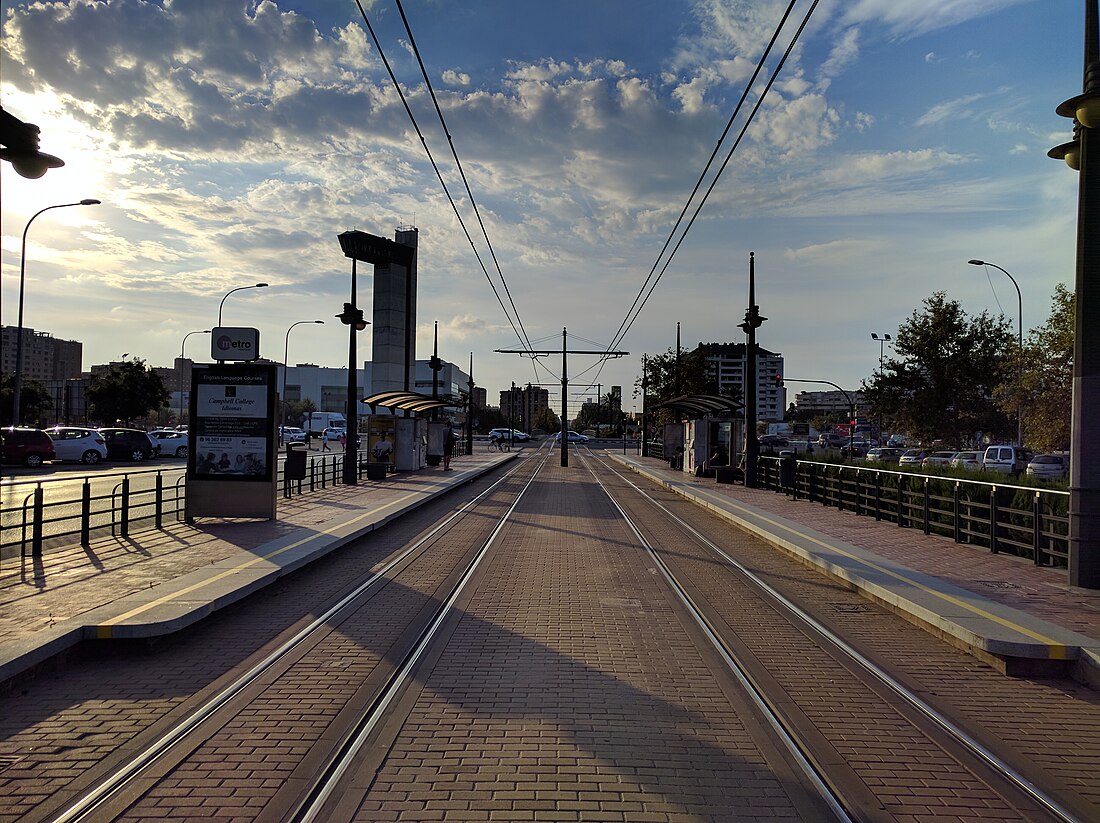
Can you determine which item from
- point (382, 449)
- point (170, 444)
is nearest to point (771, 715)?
point (382, 449)

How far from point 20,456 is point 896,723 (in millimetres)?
33392

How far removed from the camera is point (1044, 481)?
536 inches

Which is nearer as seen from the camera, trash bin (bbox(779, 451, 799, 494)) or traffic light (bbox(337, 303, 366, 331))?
trash bin (bbox(779, 451, 799, 494))

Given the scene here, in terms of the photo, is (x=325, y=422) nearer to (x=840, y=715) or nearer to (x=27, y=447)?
(x=27, y=447)

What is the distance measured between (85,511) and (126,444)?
28.2 meters

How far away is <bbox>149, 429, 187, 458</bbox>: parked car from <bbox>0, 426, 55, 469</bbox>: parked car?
1068 cm

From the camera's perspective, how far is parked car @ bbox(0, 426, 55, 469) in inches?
1202

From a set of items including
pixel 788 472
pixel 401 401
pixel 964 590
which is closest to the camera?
pixel 964 590

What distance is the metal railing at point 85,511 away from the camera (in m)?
11.5

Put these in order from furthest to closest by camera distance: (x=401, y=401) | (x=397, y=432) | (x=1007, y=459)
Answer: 1. (x=1007, y=459)
2. (x=397, y=432)
3. (x=401, y=401)

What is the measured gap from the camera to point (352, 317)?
2644 cm

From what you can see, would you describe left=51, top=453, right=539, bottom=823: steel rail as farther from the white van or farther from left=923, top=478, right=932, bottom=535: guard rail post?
the white van

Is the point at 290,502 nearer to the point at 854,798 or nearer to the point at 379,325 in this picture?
the point at 854,798

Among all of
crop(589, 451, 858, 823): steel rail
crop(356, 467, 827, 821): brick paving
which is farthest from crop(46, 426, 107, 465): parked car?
crop(589, 451, 858, 823): steel rail
